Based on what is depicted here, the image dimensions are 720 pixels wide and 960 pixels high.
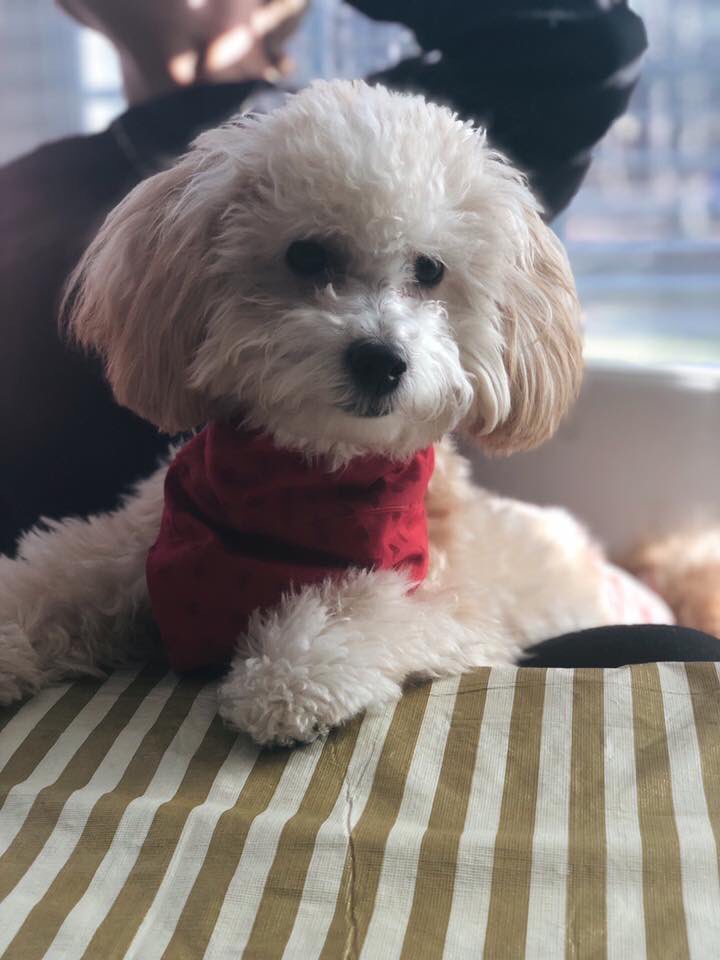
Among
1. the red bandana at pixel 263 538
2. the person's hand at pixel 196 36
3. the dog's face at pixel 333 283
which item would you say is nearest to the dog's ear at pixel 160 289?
the dog's face at pixel 333 283

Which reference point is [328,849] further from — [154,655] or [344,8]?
[344,8]

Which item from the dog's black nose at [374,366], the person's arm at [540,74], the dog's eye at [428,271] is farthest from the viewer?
the person's arm at [540,74]

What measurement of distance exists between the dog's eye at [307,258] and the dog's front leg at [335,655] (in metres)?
0.36

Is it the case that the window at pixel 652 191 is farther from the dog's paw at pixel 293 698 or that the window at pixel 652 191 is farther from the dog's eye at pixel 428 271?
the dog's paw at pixel 293 698

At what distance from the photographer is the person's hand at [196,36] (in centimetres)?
182

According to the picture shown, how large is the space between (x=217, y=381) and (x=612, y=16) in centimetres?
100

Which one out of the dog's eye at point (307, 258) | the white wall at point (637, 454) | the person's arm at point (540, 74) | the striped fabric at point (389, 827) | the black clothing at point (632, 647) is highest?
the dog's eye at point (307, 258)

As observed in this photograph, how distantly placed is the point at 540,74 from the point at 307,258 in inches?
29.5

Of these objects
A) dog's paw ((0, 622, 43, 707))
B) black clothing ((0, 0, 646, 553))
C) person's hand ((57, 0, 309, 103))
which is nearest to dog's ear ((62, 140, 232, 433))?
dog's paw ((0, 622, 43, 707))

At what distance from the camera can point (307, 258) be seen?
1.09m

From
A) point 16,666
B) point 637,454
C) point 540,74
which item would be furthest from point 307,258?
point 637,454

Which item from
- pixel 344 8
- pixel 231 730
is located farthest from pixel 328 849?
pixel 344 8

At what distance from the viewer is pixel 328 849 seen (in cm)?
87

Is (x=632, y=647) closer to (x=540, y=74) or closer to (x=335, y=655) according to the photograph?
(x=335, y=655)
